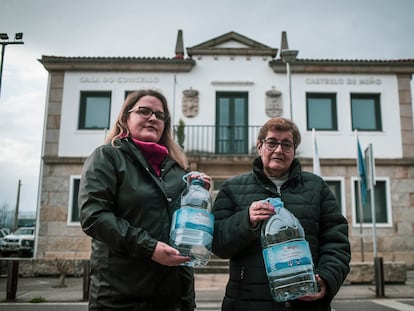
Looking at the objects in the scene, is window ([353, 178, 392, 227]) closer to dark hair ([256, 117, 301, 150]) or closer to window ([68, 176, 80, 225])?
window ([68, 176, 80, 225])

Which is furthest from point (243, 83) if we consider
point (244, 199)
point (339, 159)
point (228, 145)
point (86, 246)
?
point (244, 199)

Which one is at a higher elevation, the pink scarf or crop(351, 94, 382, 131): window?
crop(351, 94, 382, 131): window

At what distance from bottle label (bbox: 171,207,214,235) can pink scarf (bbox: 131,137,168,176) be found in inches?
13.4

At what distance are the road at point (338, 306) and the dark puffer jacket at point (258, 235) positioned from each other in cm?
493

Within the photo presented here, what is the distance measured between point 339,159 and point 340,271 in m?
12.8

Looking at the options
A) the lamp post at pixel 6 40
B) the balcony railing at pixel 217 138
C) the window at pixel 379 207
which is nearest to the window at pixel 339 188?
the window at pixel 379 207

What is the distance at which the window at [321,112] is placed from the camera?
1528 cm

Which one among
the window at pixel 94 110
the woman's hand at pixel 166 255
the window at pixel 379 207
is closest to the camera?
the woman's hand at pixel 166 255

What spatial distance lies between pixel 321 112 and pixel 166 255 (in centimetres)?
1432

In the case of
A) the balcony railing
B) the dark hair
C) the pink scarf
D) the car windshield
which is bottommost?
the car windshield

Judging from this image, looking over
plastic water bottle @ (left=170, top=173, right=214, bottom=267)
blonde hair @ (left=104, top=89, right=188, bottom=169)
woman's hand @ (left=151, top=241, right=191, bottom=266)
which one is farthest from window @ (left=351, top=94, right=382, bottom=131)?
woman's hand @ (left=151, top=241, right=191, bottom=266)

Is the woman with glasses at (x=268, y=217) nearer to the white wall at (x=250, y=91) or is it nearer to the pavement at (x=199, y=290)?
the pavement at (x=199, y=290)

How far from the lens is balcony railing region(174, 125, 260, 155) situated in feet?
48.3

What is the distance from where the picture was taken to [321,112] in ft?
50.4
